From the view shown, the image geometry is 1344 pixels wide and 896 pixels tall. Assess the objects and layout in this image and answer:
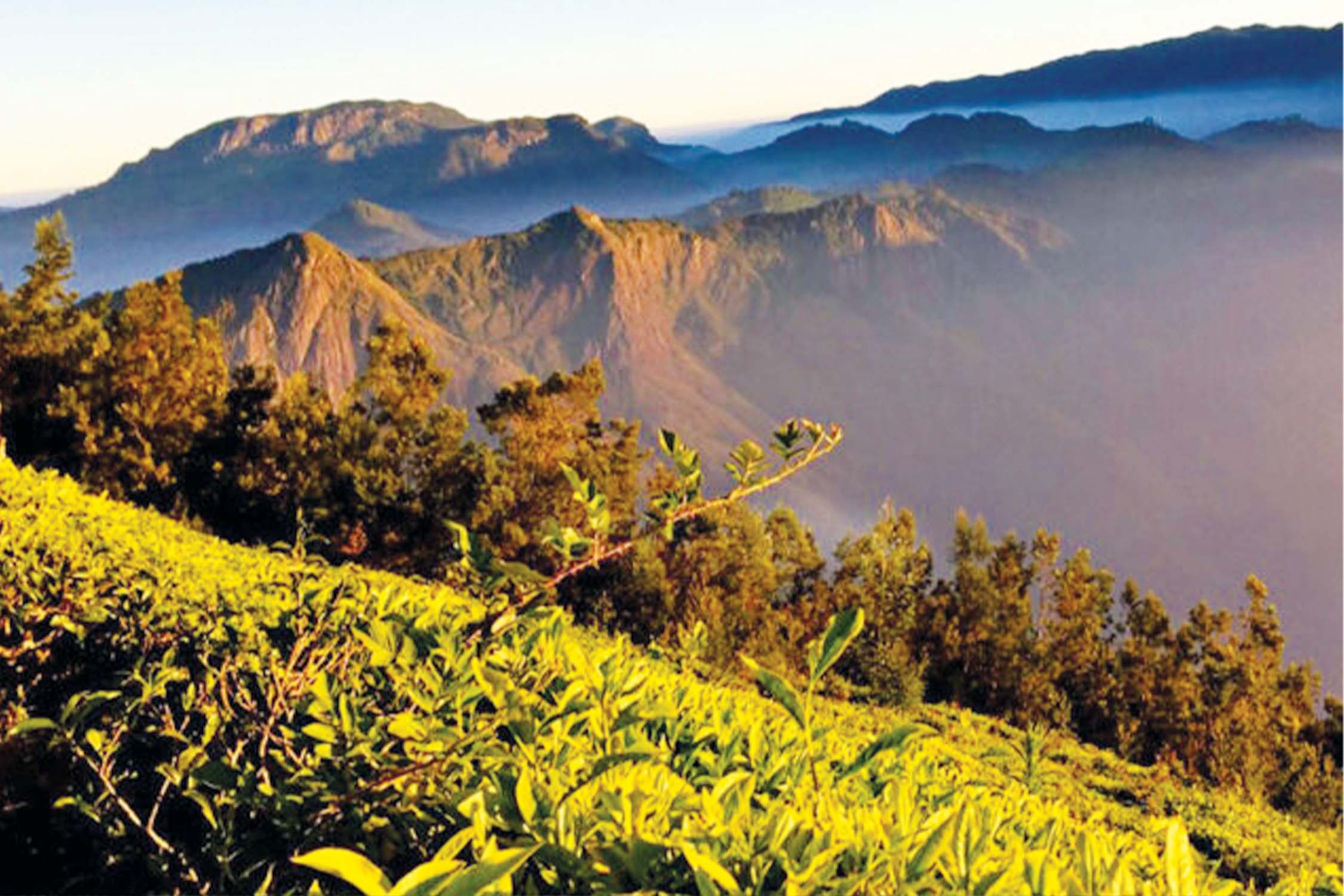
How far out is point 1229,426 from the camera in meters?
177

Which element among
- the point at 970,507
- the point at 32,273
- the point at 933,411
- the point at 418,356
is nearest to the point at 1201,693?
the point at 418,356

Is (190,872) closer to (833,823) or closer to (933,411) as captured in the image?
(833,823)

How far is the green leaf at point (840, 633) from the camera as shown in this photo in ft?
5.40

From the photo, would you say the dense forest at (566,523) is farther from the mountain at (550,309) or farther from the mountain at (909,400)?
the mountain at (550,309)

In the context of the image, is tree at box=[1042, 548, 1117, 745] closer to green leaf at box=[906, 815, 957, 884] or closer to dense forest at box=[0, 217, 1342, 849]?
dense forest at box=[0, 217, 1342, 849]

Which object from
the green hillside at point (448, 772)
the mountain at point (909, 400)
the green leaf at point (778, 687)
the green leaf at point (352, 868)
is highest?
the green leaf at point (352, 868)

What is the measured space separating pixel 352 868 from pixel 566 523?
2028 centimetres

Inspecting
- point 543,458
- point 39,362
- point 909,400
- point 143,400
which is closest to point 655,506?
point 543,458

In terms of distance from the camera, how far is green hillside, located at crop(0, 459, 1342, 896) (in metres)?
1.60

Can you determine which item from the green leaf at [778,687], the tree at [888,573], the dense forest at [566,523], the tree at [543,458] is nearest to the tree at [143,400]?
the dense forest at [566,523]

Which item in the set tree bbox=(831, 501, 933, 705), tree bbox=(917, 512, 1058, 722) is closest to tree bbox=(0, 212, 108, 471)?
tree bbox=(831, 501, 933, 705)

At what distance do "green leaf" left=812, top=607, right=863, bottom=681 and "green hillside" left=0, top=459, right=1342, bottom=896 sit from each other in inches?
0.6

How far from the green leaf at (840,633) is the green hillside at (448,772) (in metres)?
0.02

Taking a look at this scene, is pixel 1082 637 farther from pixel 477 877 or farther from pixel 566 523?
pixel 477 877
